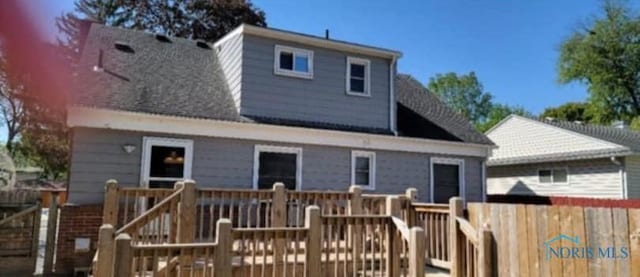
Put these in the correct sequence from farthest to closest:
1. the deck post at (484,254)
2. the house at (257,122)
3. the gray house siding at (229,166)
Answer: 1. the house at (257,122)
2. the gray house siding at (229,166)
3. the deck post at (484,254)

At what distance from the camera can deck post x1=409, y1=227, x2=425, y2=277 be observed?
4945 millimetres

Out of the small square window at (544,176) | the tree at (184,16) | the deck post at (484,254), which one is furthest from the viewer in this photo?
the tree at (184,16)

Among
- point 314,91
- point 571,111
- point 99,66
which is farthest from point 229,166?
point 571,111

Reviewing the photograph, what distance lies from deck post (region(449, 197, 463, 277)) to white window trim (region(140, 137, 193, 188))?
16.9ft

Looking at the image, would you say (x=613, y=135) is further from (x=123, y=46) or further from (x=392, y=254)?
(x=123, y=46)

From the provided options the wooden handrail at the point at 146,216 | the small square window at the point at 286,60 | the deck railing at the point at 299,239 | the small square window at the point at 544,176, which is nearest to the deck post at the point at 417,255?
the deck railing at the point at 299,239

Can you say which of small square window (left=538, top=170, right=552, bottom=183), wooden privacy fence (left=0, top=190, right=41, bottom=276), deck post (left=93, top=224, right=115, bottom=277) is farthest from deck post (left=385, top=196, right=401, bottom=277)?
small square window (left=538, top=170, right=552, bottom=183)

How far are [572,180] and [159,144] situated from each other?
13823 mm

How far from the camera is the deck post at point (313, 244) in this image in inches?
194

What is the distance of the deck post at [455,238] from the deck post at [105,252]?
13.1 feet

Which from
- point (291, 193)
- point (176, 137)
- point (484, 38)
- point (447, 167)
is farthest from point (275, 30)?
point (484, 38)

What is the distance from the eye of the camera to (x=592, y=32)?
28156 mm

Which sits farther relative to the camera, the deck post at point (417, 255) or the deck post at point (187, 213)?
the deck post at point (187, 213)

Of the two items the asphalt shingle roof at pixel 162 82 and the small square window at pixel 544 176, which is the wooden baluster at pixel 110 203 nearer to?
the asphalt shingle roof at pixel 162 82
